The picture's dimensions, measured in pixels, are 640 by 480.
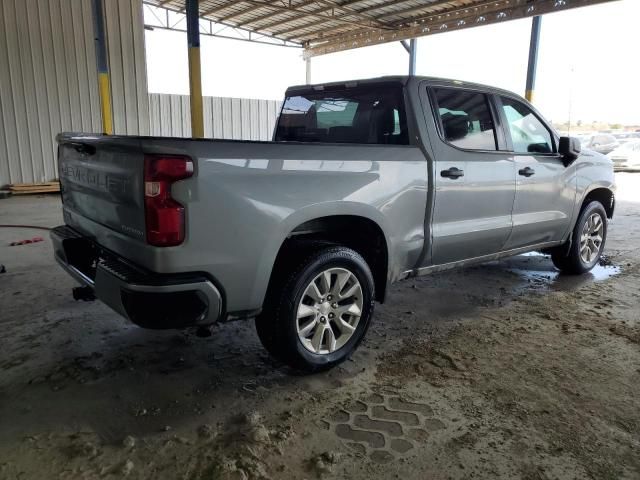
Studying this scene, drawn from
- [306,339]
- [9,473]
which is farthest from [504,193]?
[9,473]

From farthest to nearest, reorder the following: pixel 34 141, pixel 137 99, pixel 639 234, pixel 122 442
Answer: pixel 137 99
pixel 34 141
pixel 639 234
pixel 122 442

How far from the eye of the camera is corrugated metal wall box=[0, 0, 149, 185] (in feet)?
35.4

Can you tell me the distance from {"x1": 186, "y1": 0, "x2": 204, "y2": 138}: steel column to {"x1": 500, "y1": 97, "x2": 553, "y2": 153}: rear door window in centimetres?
776

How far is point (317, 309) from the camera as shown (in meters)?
2.83

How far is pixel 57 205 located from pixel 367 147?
856 centimetres

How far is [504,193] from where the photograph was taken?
3801 millimetres

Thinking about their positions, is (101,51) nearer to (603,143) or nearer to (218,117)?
(218,117)

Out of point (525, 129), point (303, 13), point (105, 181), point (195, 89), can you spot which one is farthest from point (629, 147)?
point (105, 181)

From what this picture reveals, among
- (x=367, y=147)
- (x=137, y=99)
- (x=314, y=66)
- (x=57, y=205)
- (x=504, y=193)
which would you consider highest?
(x=314, y=66)

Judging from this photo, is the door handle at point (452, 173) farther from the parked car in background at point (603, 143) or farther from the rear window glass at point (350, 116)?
the parked car in background at point (603, 143)

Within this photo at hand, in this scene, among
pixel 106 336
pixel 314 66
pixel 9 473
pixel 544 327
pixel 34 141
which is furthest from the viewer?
pixel 314 66

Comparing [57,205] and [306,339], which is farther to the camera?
[57,205]

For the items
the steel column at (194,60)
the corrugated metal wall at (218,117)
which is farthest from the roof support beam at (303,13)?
the steel column at (194,60)

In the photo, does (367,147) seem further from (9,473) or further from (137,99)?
(137,99)
